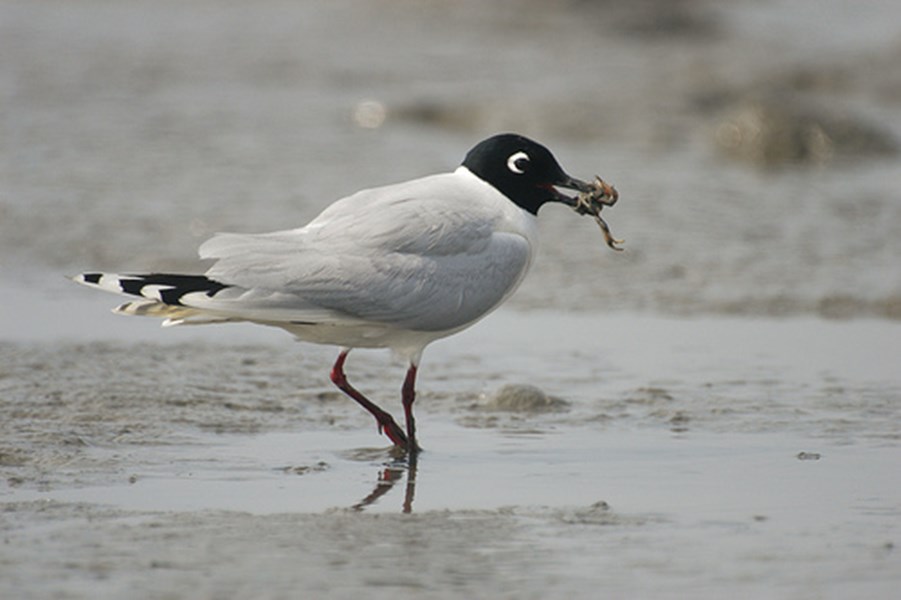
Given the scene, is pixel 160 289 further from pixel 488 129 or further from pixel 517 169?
pixel 488 129

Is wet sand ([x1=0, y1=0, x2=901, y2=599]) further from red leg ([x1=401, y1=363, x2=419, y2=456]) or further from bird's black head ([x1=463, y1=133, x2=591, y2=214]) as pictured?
bird's black head ([x1=463, y1=133, x2=591, y2=214])

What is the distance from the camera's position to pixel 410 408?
21.3 ft

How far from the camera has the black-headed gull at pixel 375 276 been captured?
6.21 meters

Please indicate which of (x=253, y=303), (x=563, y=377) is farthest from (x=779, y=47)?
(x=253, y=303)

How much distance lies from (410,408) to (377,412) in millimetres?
125

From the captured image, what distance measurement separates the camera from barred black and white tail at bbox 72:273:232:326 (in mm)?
6148

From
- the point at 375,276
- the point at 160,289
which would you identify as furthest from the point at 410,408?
the point at 160,289

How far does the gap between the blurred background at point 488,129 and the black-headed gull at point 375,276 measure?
2512mm

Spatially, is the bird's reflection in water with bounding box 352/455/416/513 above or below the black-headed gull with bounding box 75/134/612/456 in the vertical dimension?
below

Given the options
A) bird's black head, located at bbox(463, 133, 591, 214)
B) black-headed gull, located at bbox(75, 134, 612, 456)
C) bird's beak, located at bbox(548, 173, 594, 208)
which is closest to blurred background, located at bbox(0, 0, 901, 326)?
bird's beak, located at bbox(548, 173, 594, 208)

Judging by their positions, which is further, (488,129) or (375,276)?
(488,129)

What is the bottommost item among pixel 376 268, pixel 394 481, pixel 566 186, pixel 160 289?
pixel 394 481

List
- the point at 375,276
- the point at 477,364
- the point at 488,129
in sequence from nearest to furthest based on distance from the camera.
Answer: the point at 375,276 → the point at 477,364 → the point at 488,129

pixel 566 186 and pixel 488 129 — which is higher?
pixel 488 129
